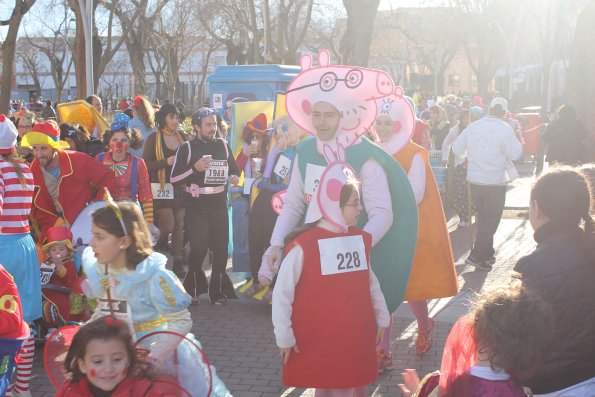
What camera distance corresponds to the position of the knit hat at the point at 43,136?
599cm

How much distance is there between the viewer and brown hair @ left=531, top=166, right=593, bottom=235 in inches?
129

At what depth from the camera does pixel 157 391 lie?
301cm

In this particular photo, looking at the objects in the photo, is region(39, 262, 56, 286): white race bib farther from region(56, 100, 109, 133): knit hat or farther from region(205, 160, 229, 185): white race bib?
region(56, 100, 109, 133): knit hat

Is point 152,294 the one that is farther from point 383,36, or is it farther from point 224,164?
point 383,36

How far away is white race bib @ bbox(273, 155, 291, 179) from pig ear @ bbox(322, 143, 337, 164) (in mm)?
2338

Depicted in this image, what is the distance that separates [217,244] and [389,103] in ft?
8.78

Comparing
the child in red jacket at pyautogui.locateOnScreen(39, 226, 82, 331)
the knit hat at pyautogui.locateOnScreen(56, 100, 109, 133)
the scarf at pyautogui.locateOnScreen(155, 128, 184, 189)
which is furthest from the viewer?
the knit hat at pyautogui.locateOnScreen(56, 100, 109, 133)

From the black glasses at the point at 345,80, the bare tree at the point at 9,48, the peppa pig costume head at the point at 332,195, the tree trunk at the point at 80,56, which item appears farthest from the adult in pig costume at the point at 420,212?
the tree trunk at the point at 80,56

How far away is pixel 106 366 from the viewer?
9.66ft

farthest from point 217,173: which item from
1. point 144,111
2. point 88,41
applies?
point 88,41

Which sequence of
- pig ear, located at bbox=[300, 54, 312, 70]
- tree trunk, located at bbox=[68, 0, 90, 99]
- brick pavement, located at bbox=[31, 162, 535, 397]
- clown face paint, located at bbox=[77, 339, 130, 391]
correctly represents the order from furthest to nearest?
tree trunk, located at bbox=[68, 0, 90, 99] → brick pavement, located at bbox=[31, 162, 535, 397] → pig ear, located at bbox=[300, 54, 312, 70] → clown face paint, located at bbox=[77, 339, 130, 391]

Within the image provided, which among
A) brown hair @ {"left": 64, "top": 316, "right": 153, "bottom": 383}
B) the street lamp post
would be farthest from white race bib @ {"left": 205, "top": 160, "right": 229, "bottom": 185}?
the street lamp post

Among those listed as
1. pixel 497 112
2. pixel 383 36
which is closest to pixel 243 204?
pixel 497 112

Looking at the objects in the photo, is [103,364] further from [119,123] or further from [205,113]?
[119,123]
